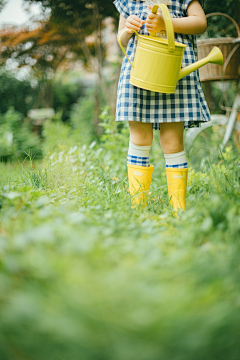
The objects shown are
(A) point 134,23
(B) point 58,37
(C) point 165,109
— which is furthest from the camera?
(B) point 58,37

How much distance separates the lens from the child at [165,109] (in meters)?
1.22

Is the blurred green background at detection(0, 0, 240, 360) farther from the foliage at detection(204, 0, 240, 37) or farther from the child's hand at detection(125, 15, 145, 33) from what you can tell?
the foliage at detection(204, 0, 240, 37)

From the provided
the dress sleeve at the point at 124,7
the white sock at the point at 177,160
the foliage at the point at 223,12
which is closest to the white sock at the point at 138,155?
the white sock at the point at 177,160

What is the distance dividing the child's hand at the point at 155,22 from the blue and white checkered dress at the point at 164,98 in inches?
4.2

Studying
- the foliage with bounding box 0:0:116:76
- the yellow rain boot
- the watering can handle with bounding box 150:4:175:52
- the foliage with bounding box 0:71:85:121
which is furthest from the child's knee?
the foliage with bounding box 0:71:85:121

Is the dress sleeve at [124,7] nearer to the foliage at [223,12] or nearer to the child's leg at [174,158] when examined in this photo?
the child's leg at [174,158]

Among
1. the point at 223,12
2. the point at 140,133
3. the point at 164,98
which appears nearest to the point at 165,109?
the point at 164,98

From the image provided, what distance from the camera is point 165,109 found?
1.25 metres

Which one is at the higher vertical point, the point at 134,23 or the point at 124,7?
the point at 124,7

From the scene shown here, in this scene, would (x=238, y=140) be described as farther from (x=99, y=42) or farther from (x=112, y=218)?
(x=99, y=42)

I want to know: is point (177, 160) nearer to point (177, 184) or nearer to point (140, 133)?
point (177, 184)

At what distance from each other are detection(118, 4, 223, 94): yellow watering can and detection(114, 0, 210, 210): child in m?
0.11

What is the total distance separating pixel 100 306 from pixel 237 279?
12.1 inches

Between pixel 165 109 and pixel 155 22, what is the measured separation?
348 mm
